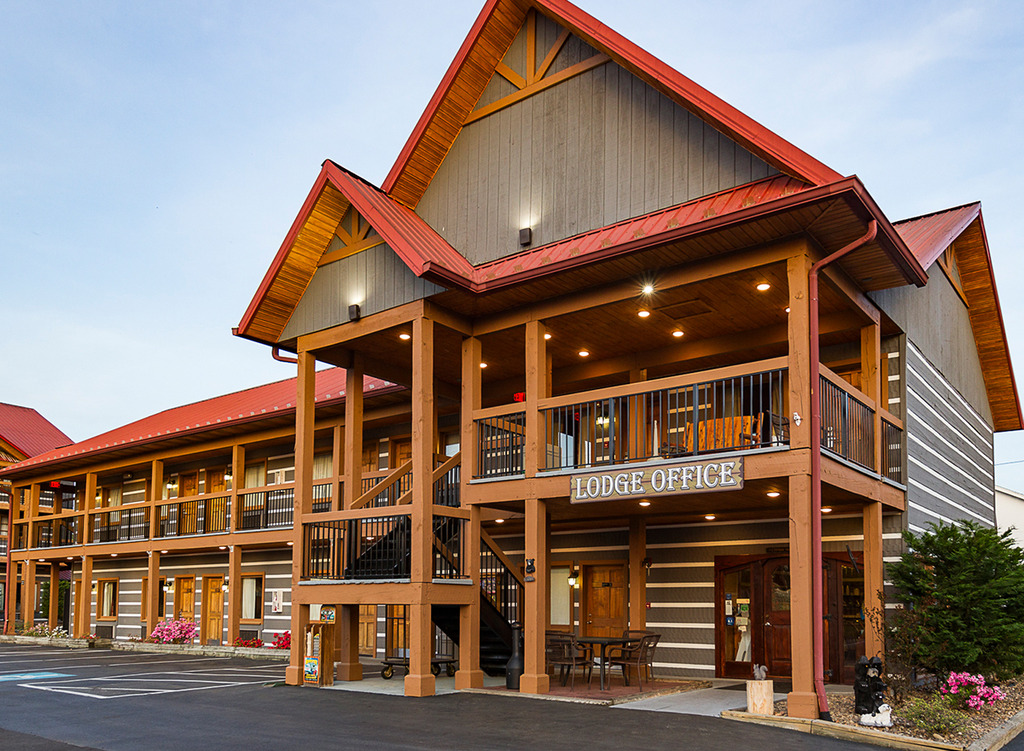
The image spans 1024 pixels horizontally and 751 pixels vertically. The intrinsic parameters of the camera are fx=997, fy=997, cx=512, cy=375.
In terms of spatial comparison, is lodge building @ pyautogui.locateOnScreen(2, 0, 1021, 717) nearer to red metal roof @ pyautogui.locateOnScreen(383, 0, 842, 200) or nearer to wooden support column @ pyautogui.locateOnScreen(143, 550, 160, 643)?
red metal roof @ pyautogui.locateOnScreen(383, 0, 842, 200)

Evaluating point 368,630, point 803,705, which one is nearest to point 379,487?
point 368,630

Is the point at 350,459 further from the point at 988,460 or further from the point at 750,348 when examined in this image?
the point at 988,460

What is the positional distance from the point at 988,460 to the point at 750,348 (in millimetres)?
10916

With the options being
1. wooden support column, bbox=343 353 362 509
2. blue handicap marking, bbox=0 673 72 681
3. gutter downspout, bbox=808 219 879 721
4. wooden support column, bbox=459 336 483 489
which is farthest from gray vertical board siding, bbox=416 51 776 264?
blue handicap marking, bbox=0 673 72 681

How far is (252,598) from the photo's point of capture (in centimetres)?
2778

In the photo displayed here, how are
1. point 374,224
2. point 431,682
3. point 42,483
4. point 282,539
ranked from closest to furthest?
point 431,682 < point 374,224 < point 282,539 < point 42,483

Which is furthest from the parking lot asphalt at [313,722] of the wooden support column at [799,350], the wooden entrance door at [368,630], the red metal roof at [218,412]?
the red metal roof at [218,412]

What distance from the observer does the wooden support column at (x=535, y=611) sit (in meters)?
14.9

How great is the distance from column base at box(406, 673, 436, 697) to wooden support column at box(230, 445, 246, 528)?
1202 cm

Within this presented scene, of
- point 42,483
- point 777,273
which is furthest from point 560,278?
point 42,483

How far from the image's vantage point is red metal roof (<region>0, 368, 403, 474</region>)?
24506 mm

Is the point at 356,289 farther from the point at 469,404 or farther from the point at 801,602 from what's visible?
the point at 801,602

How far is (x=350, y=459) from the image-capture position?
59.3 feet

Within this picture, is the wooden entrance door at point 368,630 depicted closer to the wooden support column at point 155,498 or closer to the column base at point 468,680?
the wooden support column at point 155,498
